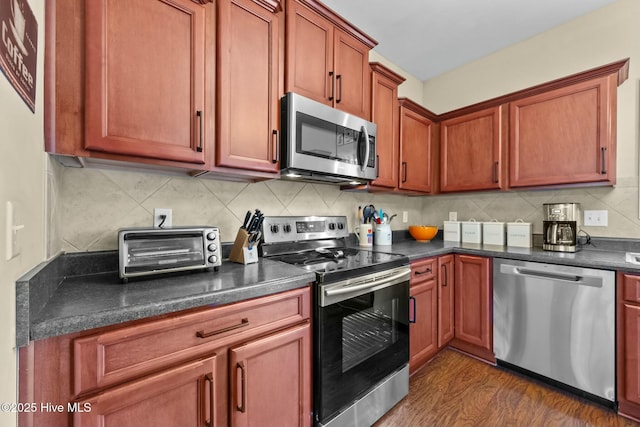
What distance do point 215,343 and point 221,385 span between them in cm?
17

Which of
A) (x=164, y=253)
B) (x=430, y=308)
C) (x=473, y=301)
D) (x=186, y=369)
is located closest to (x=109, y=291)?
(x=164, y=253)

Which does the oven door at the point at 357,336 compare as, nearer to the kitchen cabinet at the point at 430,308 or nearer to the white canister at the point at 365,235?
the kitchen cabinet at the point at 430,308

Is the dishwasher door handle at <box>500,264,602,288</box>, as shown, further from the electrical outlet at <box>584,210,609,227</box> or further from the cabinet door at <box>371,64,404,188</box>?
the cabinet door at <box>371,64,404,188</box>

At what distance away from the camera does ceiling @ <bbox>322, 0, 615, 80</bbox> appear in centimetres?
208

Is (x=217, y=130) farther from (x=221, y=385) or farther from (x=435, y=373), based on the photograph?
(x=435, y=373)

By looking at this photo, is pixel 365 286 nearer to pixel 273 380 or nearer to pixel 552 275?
pixel 273 380

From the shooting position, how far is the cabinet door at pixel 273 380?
104cm

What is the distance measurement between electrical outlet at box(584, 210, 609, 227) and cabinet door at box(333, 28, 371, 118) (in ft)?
6.22

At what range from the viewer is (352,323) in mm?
1430

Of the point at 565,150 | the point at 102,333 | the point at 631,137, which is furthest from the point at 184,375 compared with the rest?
the point at 631,137

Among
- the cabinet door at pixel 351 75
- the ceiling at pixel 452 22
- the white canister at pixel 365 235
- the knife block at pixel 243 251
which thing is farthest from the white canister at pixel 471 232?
the knife block at pixel 243 251

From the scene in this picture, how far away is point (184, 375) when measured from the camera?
3.05 ft

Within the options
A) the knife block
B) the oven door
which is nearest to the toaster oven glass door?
the knife block

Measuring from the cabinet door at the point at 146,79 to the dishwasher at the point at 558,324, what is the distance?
2193 mm
